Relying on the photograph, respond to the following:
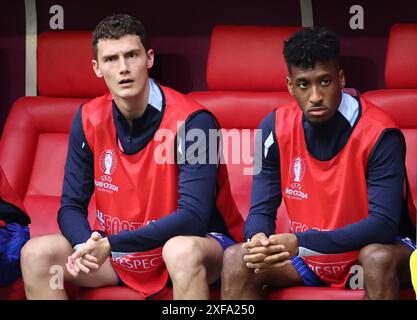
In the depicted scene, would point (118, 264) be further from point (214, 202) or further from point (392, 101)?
point (392, 101)

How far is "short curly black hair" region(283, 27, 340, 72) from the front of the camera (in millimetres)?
2352

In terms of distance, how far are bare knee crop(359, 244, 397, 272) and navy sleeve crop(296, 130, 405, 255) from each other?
6 centimetres

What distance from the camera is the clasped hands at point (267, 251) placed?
87.4 inches

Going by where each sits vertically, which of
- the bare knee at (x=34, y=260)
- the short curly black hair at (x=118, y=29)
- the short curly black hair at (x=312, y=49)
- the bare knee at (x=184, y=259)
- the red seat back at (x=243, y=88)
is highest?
the short curly black hair at (x=118, y=29)

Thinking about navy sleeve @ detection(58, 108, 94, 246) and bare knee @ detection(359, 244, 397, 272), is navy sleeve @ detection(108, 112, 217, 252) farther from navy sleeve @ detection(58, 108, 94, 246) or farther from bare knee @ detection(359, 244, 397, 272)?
bare knee @ detection(359, 244, 397, 272)

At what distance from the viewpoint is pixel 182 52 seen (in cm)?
326

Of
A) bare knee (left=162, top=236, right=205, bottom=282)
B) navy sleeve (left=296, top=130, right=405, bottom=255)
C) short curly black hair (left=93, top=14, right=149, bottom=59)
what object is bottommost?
bare knee (left=162, top=236, right=205, bottom=282)

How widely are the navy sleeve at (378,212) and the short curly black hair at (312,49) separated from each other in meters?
0.23

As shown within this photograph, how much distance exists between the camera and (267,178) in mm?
2455

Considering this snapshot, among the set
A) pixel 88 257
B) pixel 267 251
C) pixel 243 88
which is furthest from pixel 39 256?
pixel 243 88

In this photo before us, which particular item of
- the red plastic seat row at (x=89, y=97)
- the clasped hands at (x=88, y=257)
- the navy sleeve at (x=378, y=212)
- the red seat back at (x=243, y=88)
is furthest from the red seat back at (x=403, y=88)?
the clasped hands at (x=88, y=257)

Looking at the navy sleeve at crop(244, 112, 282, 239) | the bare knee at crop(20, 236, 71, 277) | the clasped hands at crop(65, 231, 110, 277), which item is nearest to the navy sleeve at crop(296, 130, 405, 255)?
the navy sleeve at crop(244, 112, 282, 239)

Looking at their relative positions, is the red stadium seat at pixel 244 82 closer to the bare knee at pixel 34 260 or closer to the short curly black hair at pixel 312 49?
the short curly black hair at pixel 312 49

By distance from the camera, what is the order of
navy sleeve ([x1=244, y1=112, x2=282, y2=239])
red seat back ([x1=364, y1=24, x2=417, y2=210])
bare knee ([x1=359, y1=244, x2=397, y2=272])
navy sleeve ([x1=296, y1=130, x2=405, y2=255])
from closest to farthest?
bare knee ([x1=359, y1=244, x2=397, y2=272]), navy sleeve ([x1=296, y1=130, x2=405, y2=255]), navy sleeve ([x1=244, y1=112, x2=282, y2=239]), red seat back ([x1=364, y1=24, x2=417, y2=210])
